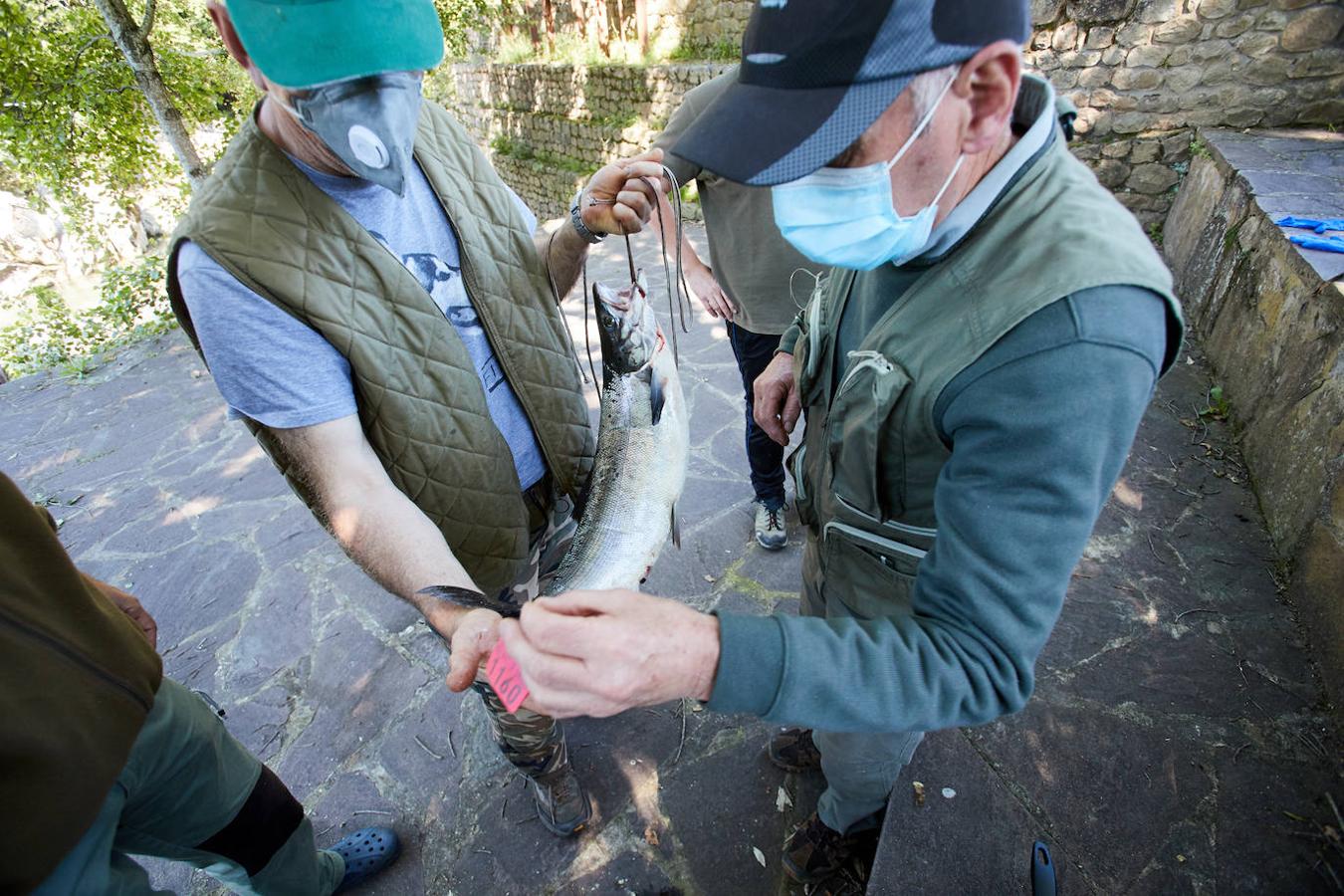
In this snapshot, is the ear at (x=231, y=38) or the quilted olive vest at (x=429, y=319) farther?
the quilted olive vest at (x=429, y=319)

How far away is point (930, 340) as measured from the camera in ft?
4.08

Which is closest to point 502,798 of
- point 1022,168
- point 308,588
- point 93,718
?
point 93,718

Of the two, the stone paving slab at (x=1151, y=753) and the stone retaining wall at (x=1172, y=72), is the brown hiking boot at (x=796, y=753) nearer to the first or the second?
the stone paving slab at (x=1151, y=753)

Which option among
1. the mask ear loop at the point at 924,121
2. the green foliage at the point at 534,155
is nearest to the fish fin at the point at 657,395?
the mask ear loop at the point at 924,121

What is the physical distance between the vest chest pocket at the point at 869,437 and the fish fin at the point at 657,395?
82 cm

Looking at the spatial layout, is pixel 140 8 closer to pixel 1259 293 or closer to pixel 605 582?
pixel 605 582

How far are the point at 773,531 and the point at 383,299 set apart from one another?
2.78 metres

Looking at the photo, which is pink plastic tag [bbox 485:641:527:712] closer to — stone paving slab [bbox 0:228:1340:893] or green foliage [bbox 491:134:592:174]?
stone paving slab [bbox 0:228:1340:893]

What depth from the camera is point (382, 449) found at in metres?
1.83

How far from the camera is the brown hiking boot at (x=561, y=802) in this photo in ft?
8.61

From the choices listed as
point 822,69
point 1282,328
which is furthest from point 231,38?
point 1282,328

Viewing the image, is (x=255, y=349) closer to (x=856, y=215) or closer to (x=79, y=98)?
(x=856, y=215)

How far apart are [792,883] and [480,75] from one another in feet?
67.7

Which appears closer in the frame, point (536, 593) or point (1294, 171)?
point (536, 593)
